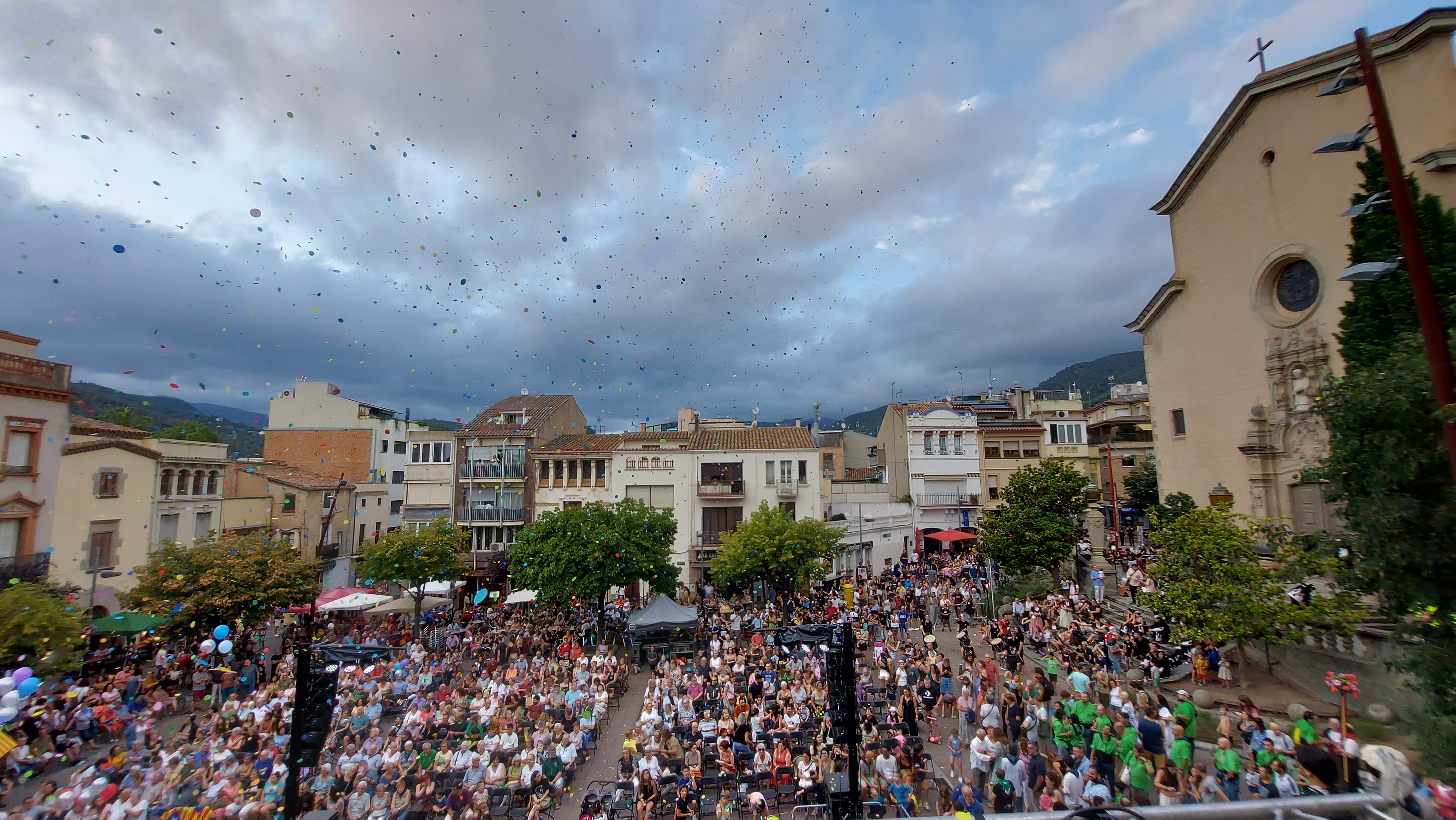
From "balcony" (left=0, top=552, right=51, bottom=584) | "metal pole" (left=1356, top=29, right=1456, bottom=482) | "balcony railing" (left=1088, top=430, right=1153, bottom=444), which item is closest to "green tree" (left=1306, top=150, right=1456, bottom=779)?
"metal pole" (left=1356, top=29, right=1456, bottom=482)

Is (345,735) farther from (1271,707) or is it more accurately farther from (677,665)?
(1271,707)

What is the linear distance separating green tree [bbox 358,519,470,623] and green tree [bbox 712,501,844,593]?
10.6 meters

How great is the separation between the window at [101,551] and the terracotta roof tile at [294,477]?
6.85 m

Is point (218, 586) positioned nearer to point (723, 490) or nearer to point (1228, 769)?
point (723, 490)

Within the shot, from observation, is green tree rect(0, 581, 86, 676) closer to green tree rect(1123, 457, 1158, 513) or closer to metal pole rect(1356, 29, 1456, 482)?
metal pole rect(1356, 29, 1456, 482)

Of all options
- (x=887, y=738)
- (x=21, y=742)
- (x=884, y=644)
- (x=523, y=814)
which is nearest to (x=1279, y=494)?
(x=884, y=644)

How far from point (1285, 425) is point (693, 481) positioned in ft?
76.1

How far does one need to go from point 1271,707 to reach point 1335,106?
50.6ft

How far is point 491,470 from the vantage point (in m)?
33.2

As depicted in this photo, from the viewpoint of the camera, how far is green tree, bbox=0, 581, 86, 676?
1341 centimetres

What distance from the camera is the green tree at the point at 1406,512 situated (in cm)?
746

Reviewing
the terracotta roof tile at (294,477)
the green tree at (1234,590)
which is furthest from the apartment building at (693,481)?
the green tree at (1234,590)

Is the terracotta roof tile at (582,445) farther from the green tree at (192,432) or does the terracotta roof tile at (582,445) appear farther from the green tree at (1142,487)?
the green tree at (1142,487)

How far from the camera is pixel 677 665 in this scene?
16.2 metres
